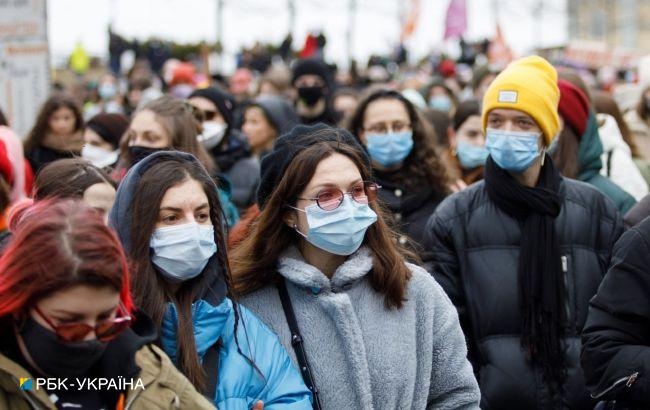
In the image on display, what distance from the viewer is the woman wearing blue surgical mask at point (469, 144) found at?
7.00 meters

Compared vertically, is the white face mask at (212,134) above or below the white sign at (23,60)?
below

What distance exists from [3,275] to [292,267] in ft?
4.44

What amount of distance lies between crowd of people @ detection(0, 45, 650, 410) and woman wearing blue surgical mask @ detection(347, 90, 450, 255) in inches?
12.6

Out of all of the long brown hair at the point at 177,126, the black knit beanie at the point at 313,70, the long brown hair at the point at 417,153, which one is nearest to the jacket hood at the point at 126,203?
the long brown hair at the point at 177,126

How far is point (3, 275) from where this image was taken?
2.69 m

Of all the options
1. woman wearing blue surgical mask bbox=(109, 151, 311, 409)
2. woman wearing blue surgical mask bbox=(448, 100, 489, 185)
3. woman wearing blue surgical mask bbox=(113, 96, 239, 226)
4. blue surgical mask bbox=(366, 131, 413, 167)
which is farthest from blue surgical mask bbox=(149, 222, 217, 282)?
woman wearing blue surgical mask bbox=(448, 100, 489, 185)

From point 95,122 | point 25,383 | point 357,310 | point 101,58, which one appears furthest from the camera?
point 101,58

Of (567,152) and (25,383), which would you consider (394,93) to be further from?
(25,383)

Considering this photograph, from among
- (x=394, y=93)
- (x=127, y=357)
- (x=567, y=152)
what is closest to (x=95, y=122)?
(x=394, y=93)

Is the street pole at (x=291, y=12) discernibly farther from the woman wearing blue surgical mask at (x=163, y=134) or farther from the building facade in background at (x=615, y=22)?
the building facade in background at (x=615, y=22)

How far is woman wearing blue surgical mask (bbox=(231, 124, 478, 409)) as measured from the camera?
3650 mm

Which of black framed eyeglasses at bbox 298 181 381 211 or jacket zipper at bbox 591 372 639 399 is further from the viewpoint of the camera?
black framed eyeglasses at bbox 298 181 381 211

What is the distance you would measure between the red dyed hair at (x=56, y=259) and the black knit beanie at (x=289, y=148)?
1.29 meters

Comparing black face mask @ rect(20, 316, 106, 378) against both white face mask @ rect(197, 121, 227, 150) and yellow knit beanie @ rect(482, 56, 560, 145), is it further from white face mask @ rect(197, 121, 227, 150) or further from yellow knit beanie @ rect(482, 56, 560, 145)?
white face mask @ rect(197, 121, 227, 150)
